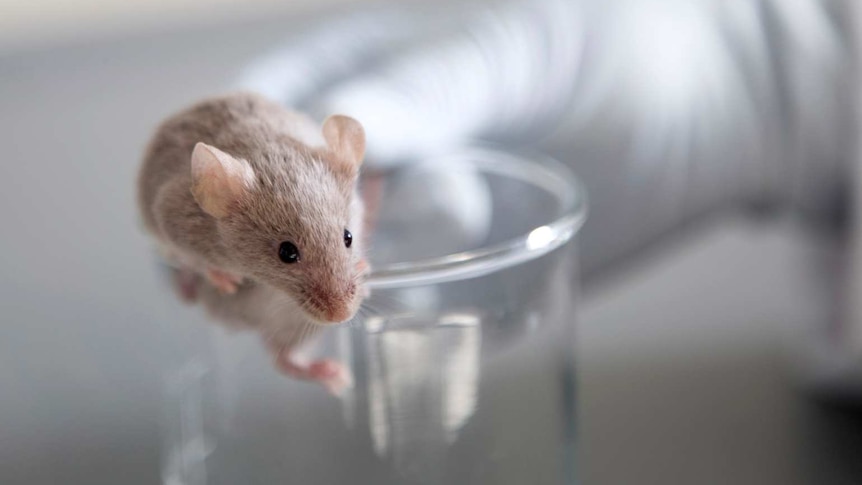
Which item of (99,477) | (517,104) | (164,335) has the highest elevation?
(517,104)

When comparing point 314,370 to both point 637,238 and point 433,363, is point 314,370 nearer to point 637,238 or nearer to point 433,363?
point 433,363

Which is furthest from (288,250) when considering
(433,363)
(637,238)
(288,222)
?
(637,238)

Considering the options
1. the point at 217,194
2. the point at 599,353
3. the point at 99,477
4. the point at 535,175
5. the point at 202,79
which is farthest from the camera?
the point at 202,79

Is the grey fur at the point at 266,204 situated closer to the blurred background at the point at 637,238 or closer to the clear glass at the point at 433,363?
the clear glass at the point at 433,363

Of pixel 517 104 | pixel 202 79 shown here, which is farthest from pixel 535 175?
pixel 202 79

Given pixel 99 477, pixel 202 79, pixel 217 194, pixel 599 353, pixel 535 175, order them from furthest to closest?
pixel 202 79 → pixel 599 353 → pixel 99 477 → pixel 535 175 → pixel 217 194

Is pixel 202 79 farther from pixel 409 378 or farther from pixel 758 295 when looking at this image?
pixel 409 378

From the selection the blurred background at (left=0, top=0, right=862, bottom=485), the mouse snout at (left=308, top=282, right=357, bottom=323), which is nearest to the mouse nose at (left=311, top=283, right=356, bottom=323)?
the mouse snout at (left=308, top=282, right=357, bottom=323)

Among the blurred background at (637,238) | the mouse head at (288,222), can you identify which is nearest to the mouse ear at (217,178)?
the mouse head at (288,222)
